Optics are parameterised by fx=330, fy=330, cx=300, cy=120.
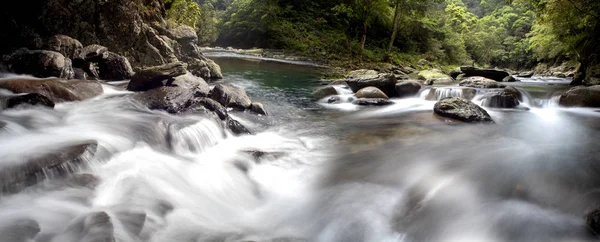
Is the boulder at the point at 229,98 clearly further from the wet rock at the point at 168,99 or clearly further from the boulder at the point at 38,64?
the boulder at the point at 38,64

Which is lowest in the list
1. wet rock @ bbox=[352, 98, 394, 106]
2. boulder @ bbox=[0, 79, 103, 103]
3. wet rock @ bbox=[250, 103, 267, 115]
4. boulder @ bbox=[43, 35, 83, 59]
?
wet rock @ bbox=[352, 98, 394, 106]

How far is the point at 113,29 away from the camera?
449 inches

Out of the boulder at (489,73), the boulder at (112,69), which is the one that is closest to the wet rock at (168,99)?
the boulder at (112,69)

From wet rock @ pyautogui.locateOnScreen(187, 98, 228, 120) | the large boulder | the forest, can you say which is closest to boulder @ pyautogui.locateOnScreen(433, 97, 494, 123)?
the large boulder

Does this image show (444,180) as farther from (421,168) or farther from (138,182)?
(138,182)

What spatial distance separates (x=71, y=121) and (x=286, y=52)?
2461 centimetres

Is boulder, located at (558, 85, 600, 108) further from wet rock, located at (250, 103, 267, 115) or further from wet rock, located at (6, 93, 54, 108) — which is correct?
wet rock, located at (6, 93, 54, 108)

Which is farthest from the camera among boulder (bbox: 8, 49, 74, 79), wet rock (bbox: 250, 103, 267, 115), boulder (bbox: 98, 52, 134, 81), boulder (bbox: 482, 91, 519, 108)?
boulder (bbox: 98, 52, 134, 81)

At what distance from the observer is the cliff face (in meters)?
9.38

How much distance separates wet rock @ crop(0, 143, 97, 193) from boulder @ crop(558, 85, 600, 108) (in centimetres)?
1212

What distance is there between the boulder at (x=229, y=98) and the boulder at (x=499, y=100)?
22.9 ft

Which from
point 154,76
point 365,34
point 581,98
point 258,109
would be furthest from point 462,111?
point 365,34

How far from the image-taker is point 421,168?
4.98 m

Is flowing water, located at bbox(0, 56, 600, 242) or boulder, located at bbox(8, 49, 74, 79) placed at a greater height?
boulder, located at bbox(8, 49, 74, 79)
